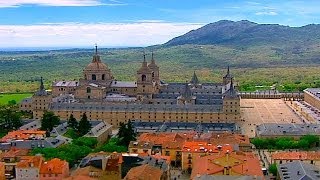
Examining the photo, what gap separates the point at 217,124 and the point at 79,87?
1189 inches

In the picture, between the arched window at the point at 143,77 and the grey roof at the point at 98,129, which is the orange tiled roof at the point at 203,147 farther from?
the arched window at the point at 143,77

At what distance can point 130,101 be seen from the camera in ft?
Answer: 342

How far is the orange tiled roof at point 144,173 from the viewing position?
50.6m

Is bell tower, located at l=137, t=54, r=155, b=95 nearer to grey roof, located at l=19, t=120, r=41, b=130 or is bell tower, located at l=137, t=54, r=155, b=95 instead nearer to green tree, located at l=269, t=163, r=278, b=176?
grey roof, located at l=19, t=120, r=41, b=130

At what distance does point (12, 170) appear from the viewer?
6059cm

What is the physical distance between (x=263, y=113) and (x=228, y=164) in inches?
2328

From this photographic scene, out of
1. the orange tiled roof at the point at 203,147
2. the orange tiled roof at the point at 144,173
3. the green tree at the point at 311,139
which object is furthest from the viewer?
the green tree at the point at 311,139

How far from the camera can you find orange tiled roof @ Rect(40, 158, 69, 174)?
184ft

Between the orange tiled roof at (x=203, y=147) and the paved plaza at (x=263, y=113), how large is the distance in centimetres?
2104

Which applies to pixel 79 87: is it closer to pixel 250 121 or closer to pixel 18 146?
pixel 250 121

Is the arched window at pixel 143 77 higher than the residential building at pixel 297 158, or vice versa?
the arched window at pixel 143 77

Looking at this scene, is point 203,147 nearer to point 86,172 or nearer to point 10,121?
point 86,172

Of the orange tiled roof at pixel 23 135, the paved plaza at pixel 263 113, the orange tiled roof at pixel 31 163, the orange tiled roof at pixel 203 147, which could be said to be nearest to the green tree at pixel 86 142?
the orange tiled roof at pixel 23 135

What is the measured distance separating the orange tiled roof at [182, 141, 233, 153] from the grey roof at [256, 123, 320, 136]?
49.9 ft
